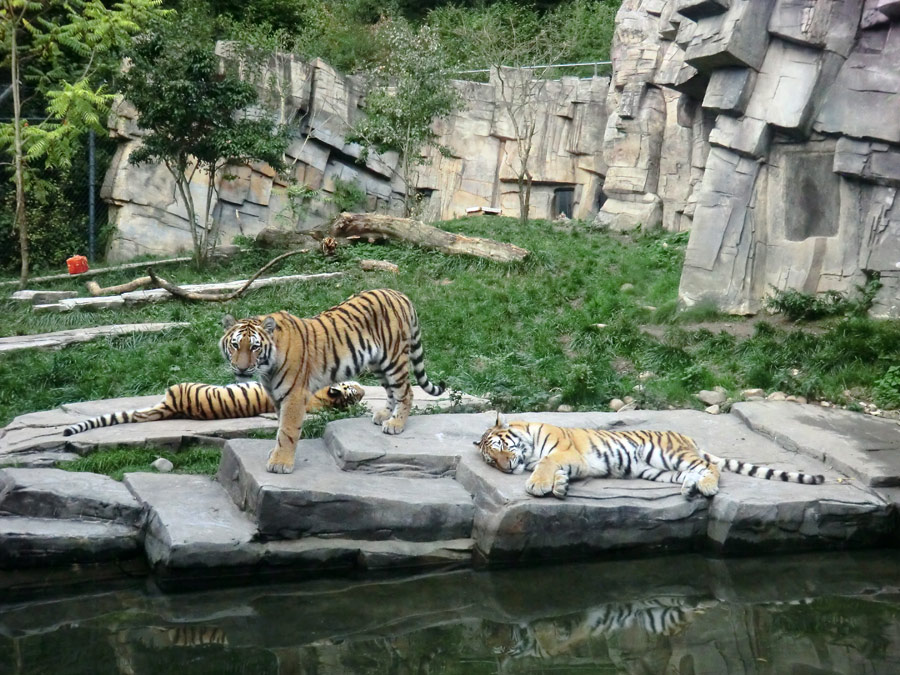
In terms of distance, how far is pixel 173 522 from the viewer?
5.41 m

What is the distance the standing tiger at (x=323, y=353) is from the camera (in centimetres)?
581

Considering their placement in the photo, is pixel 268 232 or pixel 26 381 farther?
pixel 268 232

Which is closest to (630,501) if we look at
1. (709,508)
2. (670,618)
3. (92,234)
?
(709,508)

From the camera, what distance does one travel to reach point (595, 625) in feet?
16.3

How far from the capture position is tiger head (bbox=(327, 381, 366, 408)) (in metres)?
7.53

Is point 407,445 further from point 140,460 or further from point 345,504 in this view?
point 140,460

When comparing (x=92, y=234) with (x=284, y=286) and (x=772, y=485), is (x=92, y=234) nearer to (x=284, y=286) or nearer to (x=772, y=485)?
(x=284, y=286)

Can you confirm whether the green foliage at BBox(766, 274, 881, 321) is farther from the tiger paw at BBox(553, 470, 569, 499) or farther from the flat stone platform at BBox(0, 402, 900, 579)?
the tiger paw at BBox(553, 470, 569, 499)

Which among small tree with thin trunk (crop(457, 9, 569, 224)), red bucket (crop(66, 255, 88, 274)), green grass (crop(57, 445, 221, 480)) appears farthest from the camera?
small tree with thin trunk (crop(457, 9, 569, 224))

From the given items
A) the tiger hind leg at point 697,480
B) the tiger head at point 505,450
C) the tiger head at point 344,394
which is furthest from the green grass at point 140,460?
the tiger hind leg at point 697,480

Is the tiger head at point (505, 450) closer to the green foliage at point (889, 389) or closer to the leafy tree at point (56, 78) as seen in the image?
the green foliage at point (889, 389)

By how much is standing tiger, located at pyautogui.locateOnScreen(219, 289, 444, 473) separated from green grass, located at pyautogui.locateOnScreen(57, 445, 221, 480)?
0.93 m

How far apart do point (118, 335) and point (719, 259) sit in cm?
688

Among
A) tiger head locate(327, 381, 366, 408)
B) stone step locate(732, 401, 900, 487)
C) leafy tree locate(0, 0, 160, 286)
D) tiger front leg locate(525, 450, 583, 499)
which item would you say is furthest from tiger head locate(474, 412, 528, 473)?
leafy tree locate(0, 0, 160, 286)
